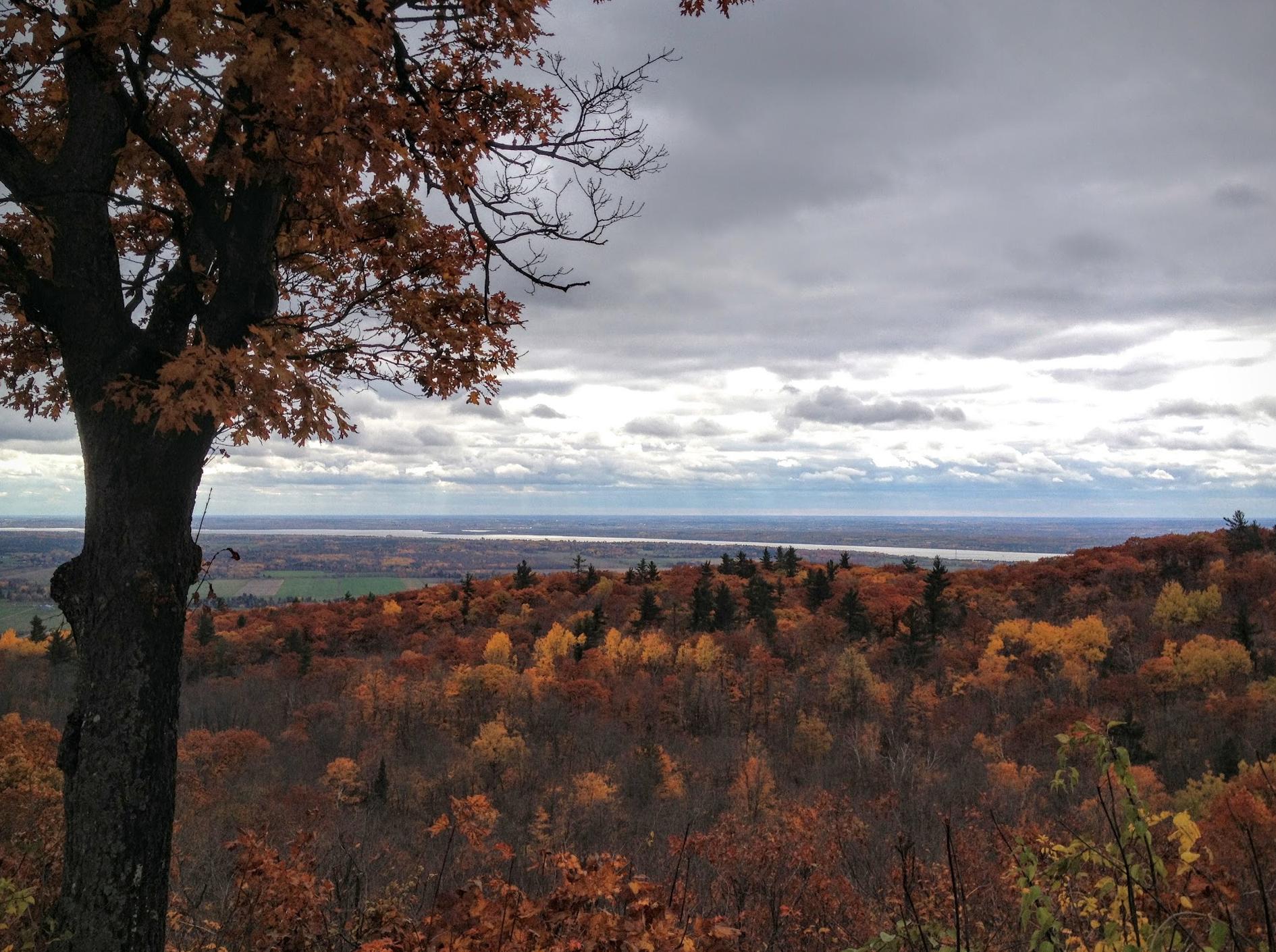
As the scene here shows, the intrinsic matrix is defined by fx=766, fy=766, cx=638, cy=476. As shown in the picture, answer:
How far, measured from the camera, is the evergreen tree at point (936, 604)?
77438mm

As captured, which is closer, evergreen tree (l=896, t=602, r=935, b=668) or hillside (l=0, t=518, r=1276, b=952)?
hillside (l=0, t=518, r=1276, b=952)

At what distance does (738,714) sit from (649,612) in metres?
20.9

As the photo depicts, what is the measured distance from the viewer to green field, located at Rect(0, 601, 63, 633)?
110 meters

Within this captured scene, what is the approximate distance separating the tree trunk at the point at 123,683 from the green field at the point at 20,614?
404 ft

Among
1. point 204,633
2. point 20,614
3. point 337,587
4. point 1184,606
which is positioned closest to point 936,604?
point 1184,606

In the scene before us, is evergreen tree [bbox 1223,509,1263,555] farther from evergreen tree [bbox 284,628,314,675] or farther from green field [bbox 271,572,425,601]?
green field [bbox 271,572,425,601]

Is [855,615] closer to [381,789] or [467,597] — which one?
[467,597]

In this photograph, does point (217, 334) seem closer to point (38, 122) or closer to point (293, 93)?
point (293, 93)

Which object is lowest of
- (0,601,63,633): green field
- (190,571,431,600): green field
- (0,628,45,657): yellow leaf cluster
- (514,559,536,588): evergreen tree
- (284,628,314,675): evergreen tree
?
(190,571,431,600): green field

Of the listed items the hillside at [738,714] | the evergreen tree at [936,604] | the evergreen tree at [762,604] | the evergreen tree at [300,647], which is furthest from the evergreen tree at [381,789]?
the evergreen tree at [936,604]

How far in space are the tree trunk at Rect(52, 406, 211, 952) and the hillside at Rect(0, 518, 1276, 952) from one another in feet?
17.3

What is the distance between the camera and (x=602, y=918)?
145 inches

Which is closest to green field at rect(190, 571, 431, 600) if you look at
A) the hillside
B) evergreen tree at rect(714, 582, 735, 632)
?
the hillside

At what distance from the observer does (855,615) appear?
262 ft
